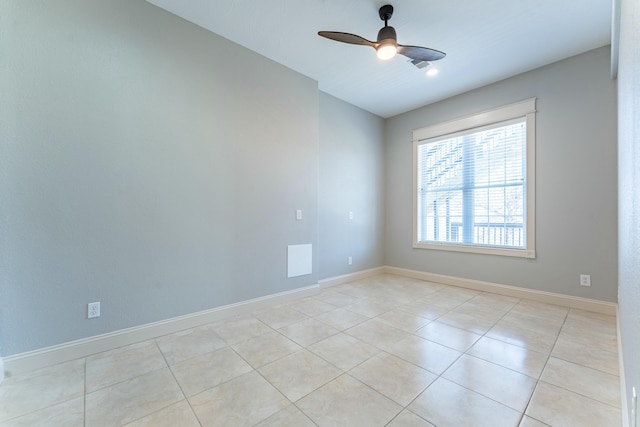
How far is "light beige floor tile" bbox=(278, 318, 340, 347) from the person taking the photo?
2221 mm

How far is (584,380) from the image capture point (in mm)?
1637

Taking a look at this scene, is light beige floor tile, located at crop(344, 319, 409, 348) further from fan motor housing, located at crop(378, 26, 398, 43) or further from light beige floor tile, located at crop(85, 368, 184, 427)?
fan motor housing, located at crop(378, 26, 398, 43)

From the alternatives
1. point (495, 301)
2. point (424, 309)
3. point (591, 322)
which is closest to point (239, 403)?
point (424, 309)

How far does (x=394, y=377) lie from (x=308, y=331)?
0.92 m

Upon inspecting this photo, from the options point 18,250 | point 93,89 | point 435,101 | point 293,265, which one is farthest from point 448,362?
point 435,101

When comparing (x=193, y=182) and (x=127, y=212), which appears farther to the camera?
(x=193, y=182)

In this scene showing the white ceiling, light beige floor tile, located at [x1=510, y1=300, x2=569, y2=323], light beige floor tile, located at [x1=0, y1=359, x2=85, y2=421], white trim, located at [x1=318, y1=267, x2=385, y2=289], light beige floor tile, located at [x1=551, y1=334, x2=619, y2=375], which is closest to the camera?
light beige floor tile, located at [x1=0, y1=359, x2=85, y2=421]

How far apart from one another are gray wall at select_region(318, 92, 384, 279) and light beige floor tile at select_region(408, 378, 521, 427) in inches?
95.7

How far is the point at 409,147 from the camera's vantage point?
4570mm

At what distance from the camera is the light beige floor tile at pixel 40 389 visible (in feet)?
4.71

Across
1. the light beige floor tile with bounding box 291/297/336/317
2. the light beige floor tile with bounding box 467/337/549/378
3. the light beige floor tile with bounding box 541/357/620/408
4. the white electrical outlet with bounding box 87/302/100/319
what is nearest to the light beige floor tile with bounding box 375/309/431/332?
the light beige floor tile with bounding box 467/337/549/378

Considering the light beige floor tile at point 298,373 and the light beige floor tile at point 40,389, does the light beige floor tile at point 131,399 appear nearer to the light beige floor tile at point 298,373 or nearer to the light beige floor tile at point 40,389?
the light beige floor tile at point 40,389

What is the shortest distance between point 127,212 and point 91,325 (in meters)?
0.91

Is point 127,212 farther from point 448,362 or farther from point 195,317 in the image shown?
point 448,362
